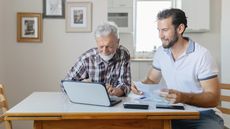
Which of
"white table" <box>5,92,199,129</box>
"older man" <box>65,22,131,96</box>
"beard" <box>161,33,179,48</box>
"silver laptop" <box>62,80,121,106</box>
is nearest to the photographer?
"white table" <box>5,92,199,129</box>

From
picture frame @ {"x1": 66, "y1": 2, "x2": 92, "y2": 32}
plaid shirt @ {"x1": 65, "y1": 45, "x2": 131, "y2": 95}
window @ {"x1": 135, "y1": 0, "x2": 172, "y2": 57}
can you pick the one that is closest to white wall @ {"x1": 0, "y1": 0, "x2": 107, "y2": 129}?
picture frame @ {"x1": 66, "y1": 2, "x2": 92, "y2": 32}

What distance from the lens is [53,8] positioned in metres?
3.17

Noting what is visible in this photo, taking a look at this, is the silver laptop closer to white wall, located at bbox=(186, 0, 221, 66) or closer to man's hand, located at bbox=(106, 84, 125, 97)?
man's hand, located at bbox=(106, 84, 125, 97)

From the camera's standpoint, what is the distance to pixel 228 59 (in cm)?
398

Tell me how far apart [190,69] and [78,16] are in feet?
Result: 5.35

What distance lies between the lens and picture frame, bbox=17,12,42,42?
3152 mm

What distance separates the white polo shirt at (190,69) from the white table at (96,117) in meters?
0.44

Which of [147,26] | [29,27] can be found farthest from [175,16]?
[147,26]

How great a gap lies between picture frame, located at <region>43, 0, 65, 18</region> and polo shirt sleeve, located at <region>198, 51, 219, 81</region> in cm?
177

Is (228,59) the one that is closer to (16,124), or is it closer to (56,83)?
(56,83)

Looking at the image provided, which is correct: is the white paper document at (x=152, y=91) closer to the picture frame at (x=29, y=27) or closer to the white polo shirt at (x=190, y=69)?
the white polo shirt at (x=190, y=69)

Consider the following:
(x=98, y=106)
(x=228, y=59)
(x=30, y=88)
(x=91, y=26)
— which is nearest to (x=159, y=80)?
(x=98, y=106)

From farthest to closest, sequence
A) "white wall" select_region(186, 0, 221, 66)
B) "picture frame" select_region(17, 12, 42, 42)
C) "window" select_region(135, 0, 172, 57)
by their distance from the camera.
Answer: "window" select_region(135, 0, 172, 57) < "white wall" select_region(186, 0, 221, 66) < "picture frame" select_region(17, 12, 42, 42)

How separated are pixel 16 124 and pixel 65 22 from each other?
119cm
